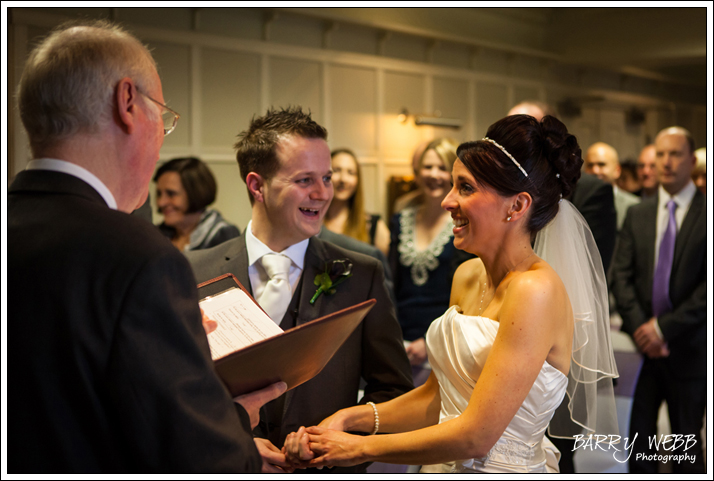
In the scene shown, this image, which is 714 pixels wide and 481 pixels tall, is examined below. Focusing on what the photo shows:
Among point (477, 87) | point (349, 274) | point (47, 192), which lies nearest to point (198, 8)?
point (477, 87)

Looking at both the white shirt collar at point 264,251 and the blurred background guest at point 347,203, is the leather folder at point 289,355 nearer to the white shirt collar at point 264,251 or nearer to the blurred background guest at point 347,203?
the white shirt collar at point 264,251

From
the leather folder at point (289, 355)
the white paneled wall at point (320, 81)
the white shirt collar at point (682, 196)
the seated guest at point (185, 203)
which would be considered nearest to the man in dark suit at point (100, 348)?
the leather folder at point (289, 355)

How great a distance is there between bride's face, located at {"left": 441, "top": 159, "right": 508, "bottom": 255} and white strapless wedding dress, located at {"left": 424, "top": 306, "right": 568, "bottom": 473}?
24 cm

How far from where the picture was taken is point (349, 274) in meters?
2.00

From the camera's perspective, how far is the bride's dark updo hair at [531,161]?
1.75 m

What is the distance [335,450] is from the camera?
5.39 feet

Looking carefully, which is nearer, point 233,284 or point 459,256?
point 233,284

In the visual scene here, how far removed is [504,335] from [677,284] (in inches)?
94.7

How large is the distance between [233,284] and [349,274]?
1.49ft

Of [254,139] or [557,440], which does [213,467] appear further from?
[557,440]

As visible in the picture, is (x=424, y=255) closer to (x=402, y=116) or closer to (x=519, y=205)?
(x=519, y=205)

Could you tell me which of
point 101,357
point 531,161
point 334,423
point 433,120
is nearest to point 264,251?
point 334,423

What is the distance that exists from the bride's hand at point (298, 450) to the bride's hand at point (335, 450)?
16 mm

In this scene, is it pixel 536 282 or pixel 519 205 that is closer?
pixel 536 282
